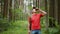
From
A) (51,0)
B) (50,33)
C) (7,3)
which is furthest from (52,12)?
(7,3)

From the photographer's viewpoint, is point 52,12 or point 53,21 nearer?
point 53,21

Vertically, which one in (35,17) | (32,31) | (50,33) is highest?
(35,17)

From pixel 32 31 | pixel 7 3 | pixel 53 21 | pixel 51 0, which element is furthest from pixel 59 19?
pixel 7 3

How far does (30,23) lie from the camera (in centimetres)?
851

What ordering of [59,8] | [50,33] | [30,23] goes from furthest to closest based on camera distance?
[59,8] → [50,33] → [30,23]

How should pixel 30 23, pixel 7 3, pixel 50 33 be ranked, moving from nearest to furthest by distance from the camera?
pixel 30 23 < pixel 50 33 < pixel 7 3

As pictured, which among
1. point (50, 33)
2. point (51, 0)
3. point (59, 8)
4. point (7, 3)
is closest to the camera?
point (50, 33)

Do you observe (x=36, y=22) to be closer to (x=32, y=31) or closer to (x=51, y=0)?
(x=32, y=31)

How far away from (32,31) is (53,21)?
28.9ft

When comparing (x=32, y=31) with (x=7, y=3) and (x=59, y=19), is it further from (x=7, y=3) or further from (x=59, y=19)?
(x=7, y=3)

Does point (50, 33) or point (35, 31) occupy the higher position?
point (35, 31)

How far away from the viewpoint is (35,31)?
8617 mm

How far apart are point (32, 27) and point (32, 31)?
0.22 m

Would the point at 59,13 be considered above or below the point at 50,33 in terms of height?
above
